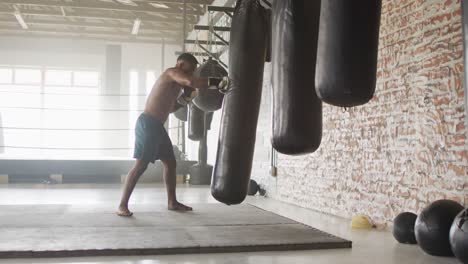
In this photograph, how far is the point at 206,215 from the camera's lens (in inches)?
158

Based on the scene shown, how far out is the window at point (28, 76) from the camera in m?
12.5

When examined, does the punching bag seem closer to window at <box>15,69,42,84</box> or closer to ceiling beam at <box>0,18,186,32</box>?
ceiling beam at <box>0,18,186,32</box>

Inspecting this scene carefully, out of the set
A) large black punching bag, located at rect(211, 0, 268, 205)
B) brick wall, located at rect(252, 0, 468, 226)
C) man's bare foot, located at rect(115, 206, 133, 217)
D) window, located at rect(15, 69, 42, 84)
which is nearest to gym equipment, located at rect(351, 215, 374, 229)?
brick wall, located at rect(252, 0, 468, 226)

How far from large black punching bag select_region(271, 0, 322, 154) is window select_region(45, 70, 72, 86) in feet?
38.9

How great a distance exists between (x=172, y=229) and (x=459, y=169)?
1748 mm

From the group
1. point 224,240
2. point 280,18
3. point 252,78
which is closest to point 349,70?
point 280,18

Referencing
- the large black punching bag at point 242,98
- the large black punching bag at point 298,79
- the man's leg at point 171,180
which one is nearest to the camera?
the large black punching bag at point 298,79

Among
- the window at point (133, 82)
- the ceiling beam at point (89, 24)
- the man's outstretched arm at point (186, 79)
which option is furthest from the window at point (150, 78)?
the man's outstretched arm at point (186, 79)

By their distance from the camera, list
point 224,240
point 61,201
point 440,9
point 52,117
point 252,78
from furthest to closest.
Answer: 1. point 52,117
2. point 61,201
3. point 440,9
4. point 224,240
5. point 252,78

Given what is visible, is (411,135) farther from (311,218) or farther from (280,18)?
(280,18)

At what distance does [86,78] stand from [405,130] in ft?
35.3

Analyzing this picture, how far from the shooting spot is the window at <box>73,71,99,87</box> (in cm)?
1285

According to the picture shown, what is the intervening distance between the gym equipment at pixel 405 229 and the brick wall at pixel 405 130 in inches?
9.9

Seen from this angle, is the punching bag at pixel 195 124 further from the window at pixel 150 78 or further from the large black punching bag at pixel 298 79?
the window at pixel 150 78
